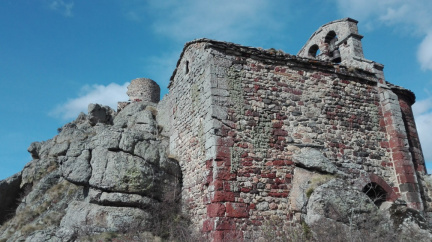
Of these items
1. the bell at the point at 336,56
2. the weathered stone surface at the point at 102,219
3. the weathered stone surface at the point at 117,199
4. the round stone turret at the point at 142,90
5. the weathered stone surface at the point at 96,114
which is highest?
the round stone turret at the point at 142,90

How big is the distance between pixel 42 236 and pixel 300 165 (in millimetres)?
6346

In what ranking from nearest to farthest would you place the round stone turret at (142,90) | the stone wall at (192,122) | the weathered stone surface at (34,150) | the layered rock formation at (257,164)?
the layered rock formation at (257,164)
the stone wall at (192,122)
the weathered stone surface at (34,150)
the round stone turret at (142,90)

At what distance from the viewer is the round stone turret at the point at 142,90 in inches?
974

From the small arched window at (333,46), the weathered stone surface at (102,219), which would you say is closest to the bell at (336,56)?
the small arched window at (333,46)

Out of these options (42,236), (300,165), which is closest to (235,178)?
(300,165)

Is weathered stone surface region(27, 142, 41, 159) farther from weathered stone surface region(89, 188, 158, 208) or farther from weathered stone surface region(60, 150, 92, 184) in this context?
weathered stone surface region(89, 188, 158, 208)

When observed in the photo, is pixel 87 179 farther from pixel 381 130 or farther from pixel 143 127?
pixel 381 130

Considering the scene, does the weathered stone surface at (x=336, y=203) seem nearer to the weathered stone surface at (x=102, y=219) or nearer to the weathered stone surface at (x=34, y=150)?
the weathered stone surface at (x=102, y=219)

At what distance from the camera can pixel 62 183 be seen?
12117 mm

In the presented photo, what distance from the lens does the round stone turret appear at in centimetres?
2475

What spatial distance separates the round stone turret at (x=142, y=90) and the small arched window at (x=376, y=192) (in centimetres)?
1785

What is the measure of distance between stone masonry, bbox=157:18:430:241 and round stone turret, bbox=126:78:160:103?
537 inches

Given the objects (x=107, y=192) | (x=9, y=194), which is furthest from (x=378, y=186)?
(x=9, y=194)

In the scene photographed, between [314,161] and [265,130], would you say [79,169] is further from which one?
[314,161]
